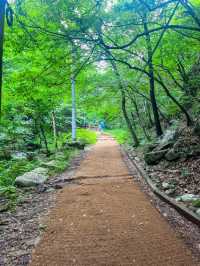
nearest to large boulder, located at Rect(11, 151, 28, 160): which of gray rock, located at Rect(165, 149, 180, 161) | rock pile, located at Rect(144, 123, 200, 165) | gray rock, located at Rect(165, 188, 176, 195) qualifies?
rock pile, located at Rect(144, 123, 200, 165)

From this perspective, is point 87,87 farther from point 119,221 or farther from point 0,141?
point 119,221

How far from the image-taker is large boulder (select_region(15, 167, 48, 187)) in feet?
25.4

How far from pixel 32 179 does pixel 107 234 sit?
426cm

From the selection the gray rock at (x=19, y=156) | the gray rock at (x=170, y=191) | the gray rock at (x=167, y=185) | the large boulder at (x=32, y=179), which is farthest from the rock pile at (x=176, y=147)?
the gray rock at (x=19, y=156)

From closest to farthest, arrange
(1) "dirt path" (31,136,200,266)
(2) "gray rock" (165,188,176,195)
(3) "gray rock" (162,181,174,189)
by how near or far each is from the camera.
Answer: (1) "dirt path" (31,136,200,266)
(2) "gray rock" (165,188,176,195)
(3) "gray rock" (162,181,174,189)

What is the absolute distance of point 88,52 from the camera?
6.96 meters

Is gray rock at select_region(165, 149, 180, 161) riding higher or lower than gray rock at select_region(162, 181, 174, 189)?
higher

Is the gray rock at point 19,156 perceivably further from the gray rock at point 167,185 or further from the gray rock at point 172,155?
the gray rock at point 167,185

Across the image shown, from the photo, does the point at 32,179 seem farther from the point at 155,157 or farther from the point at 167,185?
the point at 155,157

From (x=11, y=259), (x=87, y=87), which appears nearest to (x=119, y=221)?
(x=11, y=259)

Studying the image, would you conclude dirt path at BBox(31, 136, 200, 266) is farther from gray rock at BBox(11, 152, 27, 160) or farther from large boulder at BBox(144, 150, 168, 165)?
gray rock at BBox(11, 152, 27, 160)

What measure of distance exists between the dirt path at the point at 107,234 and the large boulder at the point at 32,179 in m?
1.28

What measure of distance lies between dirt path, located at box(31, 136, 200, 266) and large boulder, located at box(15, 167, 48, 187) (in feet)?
4.20

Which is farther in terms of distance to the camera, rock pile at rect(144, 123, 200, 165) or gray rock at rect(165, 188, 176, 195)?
rock pile at rect(144, 123, 200, 165)
